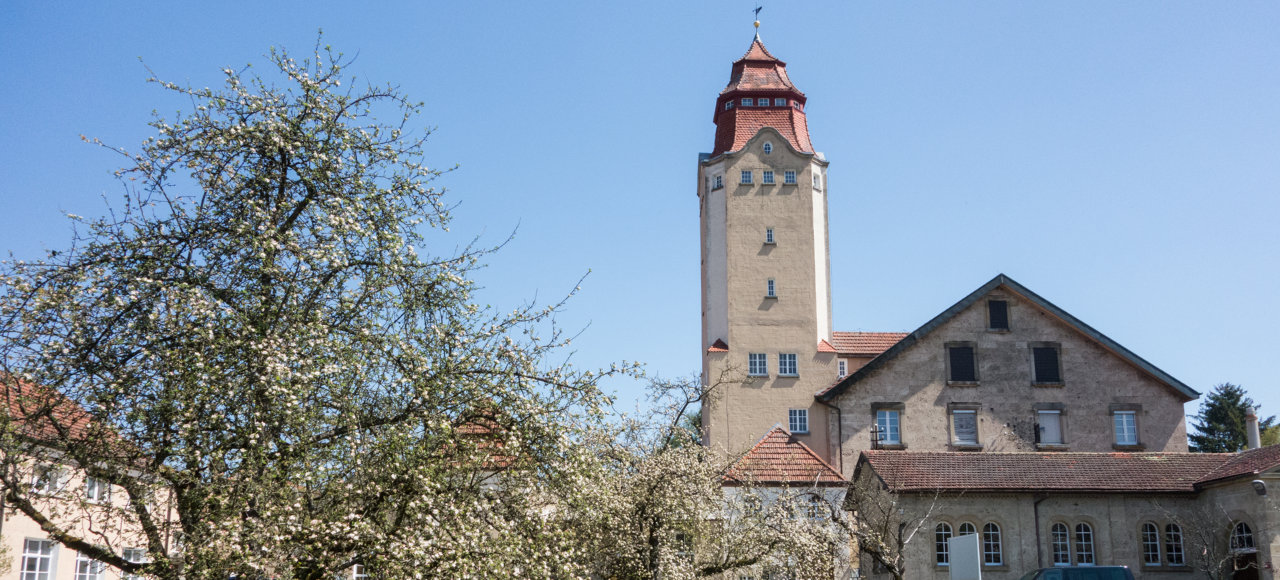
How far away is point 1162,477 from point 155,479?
99.8ft

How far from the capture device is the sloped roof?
4616 cm

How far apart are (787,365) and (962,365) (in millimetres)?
8637

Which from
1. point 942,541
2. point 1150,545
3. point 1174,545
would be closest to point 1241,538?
point 1174,545

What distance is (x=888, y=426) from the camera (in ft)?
153

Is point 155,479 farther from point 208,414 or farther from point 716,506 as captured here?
point 716,506

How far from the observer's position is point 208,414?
45.8 feet

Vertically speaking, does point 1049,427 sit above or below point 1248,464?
above

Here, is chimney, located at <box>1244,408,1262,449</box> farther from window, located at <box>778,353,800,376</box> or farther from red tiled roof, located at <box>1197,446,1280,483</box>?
window, located at <box>778,353,800,376</box>

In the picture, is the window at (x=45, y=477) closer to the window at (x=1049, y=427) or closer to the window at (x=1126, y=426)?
the window at (x=1049, y=427)

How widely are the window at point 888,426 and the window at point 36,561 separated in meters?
31.5

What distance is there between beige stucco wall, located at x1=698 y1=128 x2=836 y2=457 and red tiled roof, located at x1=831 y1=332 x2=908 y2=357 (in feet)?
7.68

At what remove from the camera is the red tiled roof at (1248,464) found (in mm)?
30550

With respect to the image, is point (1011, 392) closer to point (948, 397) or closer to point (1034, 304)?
point (948, 397)

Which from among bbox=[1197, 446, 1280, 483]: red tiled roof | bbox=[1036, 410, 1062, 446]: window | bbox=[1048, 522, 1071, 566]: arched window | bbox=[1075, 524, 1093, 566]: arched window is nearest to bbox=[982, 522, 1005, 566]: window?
bbox=[1048, 522, 1071, 566]: arched window
